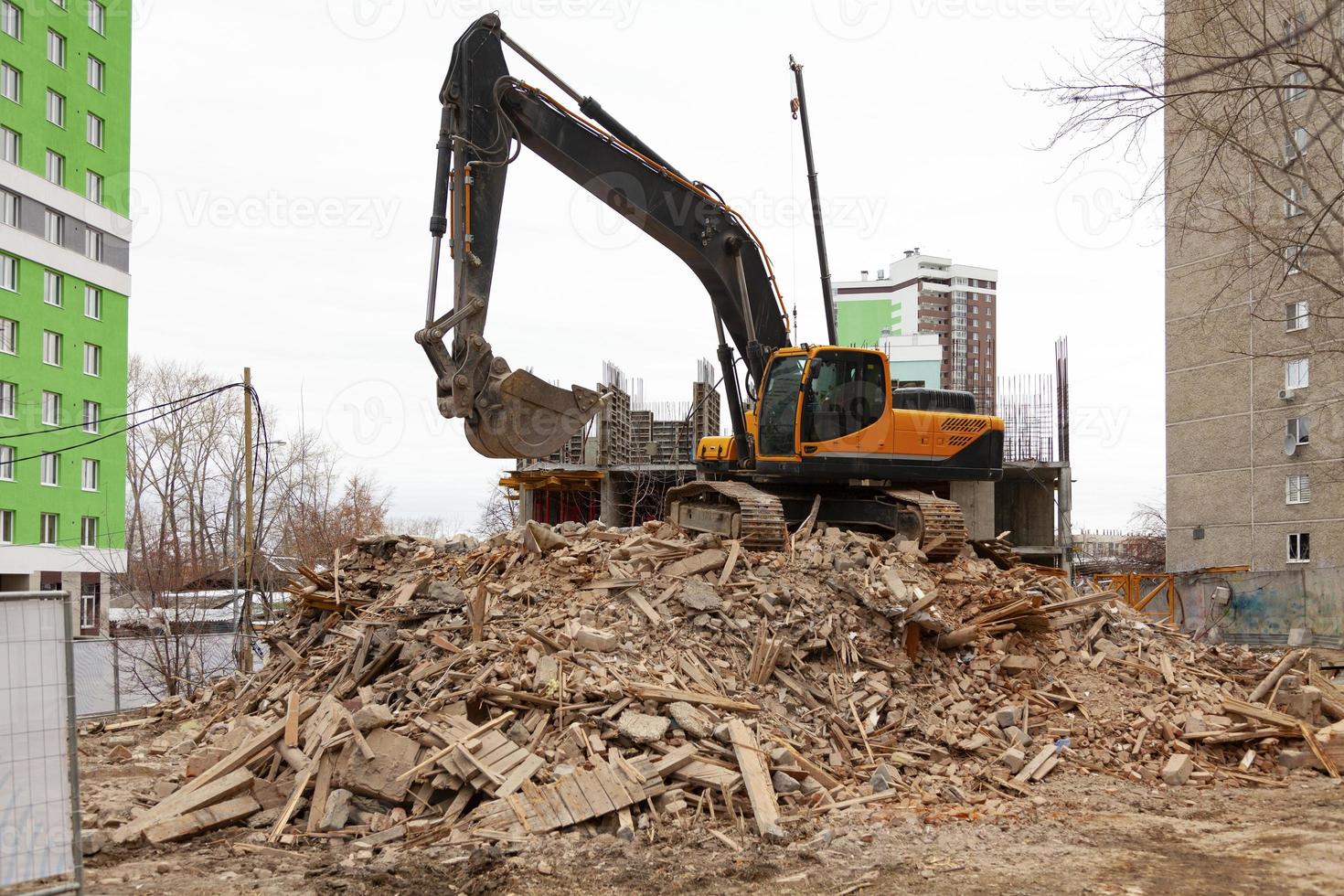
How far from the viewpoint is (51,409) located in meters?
34.1

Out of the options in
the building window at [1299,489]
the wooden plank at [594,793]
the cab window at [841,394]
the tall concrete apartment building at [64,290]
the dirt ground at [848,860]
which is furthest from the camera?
the tall concrete apartment building at [64,290]

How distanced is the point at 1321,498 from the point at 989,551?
19608 millimetres

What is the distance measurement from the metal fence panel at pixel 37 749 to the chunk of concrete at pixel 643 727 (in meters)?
3.77

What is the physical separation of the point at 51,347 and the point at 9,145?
20.1 ft

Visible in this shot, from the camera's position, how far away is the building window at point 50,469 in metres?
34.0

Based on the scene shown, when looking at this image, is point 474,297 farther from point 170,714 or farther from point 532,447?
point 170,714

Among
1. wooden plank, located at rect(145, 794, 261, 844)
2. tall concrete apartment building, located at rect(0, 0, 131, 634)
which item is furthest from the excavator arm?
tall concrete apartment building, located at rect(0, 0, 131, 634)

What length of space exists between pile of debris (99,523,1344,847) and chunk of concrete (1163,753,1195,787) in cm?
2

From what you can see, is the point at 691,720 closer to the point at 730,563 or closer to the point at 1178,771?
the point at 730,563

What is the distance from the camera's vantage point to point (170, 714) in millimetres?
12930

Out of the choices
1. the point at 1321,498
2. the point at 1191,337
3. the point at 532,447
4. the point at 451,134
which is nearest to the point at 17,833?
the point at 532,447

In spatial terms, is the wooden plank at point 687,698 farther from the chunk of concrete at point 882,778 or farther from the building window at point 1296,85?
the building window at point 1296,85

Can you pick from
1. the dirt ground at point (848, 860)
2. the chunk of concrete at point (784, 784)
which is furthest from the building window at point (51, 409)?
the chunk of concrete at point (784, 784)

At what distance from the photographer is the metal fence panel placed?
17.1 ft
